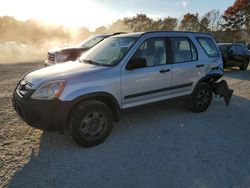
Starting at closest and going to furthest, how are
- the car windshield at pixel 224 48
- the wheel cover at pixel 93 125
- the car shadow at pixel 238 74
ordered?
the wheel cover at pixel 93 125, the car shadow at pixel 238 74, the car windshield at pixel 224 48

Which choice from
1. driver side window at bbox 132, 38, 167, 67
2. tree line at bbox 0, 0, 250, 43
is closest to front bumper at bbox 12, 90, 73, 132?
driver side window at bbox 132, 38, 167, 67

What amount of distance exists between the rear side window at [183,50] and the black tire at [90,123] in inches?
74.9

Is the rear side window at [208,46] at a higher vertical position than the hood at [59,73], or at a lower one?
higher

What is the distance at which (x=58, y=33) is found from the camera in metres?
57.9

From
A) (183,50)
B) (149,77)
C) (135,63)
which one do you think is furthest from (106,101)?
(183,50)

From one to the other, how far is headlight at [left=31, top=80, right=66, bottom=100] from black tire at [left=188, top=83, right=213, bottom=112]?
3.07 meters

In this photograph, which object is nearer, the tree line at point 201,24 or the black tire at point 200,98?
the black tire at point 200,98

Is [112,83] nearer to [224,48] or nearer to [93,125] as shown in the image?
[93,125]

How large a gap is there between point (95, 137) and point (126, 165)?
32.1 inches

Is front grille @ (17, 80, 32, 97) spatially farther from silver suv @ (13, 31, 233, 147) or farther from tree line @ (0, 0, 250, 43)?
tree line @ (0, 0, 250, 43)

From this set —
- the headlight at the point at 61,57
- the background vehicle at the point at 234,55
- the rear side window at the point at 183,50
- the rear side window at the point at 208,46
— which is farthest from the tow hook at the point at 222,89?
the background vehicle at the point at 234,55

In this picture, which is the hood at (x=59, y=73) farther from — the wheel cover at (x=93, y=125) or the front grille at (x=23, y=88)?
the wheel cover at (x=93, y=125)

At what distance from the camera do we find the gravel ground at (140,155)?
3.23m

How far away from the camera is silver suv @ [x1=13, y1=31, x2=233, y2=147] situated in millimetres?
3723
